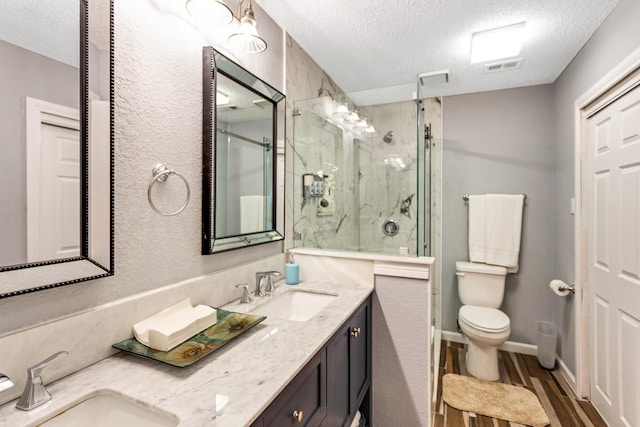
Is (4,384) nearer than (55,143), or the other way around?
(4,384)

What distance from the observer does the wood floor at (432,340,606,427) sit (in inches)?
74.8

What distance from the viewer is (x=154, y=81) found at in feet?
3.57

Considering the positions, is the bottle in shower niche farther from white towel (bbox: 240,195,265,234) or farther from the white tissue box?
the white tissue box

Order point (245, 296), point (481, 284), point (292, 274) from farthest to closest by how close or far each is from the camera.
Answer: point (481, 284), point (292, 274), point (245, 296)

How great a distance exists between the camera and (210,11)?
3.95ft

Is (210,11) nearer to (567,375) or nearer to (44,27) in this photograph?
(44,27)

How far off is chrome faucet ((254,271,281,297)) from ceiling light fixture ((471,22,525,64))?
1978mm

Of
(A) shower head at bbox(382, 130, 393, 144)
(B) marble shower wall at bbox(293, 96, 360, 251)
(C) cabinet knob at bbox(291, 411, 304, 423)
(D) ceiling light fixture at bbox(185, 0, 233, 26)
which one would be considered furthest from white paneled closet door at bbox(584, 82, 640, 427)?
(D) ceiling light fixture at bbox(185, 0, 233, 26)

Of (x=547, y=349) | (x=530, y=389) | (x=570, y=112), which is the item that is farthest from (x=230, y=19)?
(x=547, y=349)

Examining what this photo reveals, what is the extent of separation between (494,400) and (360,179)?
71.9 inches

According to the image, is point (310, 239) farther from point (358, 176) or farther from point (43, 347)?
point (43, 347)

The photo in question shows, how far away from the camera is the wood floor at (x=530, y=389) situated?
1900mm

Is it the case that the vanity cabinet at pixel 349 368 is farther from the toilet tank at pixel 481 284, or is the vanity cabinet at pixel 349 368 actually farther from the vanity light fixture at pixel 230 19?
the toilet tank at pixel 481 284

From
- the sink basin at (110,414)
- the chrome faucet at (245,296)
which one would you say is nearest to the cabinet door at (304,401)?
the sink basin at (110,414)
